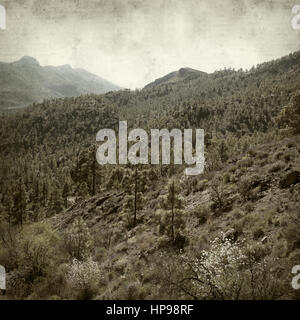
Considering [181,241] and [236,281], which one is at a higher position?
[236,281]

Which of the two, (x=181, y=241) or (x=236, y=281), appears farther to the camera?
(x=181, y=241)

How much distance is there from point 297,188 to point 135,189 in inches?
564

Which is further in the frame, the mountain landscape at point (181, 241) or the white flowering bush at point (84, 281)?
the white flowering bush at point (84, 281)

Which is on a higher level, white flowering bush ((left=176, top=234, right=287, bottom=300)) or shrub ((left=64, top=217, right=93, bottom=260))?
white flowering bush ((left=176, top=234, right=287, bottom=300))

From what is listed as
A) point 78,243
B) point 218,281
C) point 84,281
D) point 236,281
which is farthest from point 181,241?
point 236,281

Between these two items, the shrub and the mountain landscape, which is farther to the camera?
the shrub

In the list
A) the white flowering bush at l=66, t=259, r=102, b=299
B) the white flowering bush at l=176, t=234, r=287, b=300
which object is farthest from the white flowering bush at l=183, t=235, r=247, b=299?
the white flowering bush at l=66, t=259, r=102, b=299

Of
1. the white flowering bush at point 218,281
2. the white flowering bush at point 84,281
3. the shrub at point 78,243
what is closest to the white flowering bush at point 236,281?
the white flowering bush at point 218,281

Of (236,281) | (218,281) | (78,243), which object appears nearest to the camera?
(236,281)

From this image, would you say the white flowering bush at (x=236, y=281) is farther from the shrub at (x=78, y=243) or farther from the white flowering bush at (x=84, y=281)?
the shrub at (x=78, y=243)

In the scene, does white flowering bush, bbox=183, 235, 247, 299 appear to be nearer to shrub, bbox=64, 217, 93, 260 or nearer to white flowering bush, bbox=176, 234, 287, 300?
white flowering bush, bbox=176, 234, 287, 300

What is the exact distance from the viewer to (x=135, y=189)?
22.9 m

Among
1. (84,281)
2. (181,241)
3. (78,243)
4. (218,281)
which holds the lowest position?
(78,243)

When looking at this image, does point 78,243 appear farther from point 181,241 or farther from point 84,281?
point 181,241
